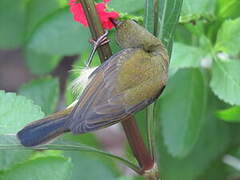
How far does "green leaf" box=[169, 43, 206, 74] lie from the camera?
71.9 inches

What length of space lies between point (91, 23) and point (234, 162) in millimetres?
1244

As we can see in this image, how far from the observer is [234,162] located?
2.39 metres

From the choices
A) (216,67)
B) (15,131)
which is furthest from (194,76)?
(15,131)

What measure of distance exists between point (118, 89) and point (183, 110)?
74 centimetres

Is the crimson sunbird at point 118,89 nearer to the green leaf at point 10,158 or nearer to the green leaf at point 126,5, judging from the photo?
the green leaf at point 126,5

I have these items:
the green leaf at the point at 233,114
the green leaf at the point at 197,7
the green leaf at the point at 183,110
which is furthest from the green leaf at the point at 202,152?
the green leaf at the point at 197,7

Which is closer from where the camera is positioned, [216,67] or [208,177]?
[216,67]

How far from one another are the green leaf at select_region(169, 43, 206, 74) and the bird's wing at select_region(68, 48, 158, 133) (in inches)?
17.8

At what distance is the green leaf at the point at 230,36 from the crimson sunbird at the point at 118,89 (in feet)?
1.53

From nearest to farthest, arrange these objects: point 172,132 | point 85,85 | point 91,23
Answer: point 91,23 → point 85,85 → point 172,132

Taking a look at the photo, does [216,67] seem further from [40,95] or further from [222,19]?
[40,95]

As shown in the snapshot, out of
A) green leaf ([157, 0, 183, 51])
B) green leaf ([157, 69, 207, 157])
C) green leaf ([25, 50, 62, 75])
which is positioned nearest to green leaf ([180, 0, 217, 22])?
green leaf ([157, 69, 207, 157])

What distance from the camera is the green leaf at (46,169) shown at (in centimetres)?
146

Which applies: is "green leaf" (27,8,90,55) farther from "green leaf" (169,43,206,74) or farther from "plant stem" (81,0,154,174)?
"plant stem" (81,0,154,174)
